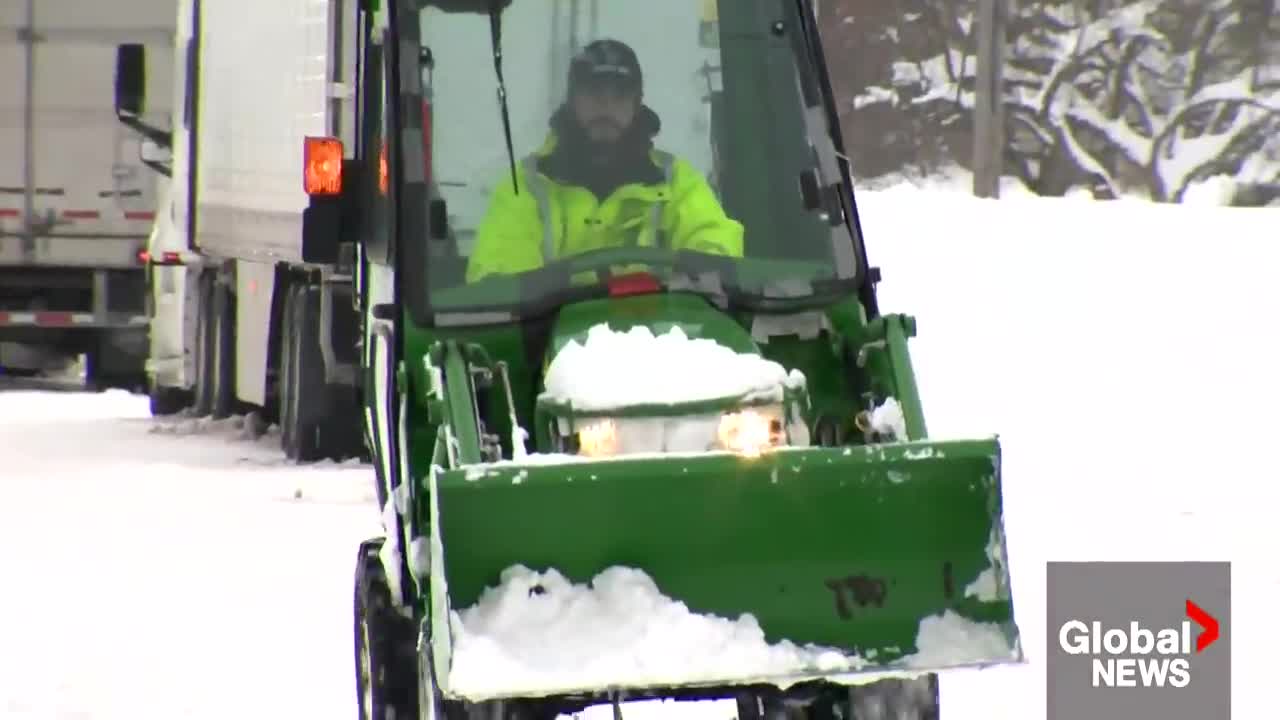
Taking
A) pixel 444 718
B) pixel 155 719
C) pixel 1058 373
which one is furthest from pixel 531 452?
pixel 1058 373

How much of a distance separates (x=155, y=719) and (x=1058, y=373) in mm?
12118

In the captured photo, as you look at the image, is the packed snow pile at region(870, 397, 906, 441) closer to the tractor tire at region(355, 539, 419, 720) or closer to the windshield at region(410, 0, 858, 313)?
the windshield at region(410, 0, 858, 313)

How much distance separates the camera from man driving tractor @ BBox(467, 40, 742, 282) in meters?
7.41

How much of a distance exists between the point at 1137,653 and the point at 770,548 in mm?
2589

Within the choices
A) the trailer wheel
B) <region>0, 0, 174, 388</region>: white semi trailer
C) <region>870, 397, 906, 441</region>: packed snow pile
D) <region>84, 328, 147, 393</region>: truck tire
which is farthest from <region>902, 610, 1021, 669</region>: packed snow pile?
<region>84, 328, 147, 393</region>: truck tire

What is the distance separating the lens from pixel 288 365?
17078 millimetres

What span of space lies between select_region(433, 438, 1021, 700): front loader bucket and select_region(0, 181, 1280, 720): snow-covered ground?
1818 millimetres

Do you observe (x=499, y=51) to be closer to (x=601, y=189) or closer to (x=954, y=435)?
(x=601, y=189)

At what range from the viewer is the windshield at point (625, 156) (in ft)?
24.1

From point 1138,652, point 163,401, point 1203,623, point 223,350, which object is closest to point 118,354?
point 163,401

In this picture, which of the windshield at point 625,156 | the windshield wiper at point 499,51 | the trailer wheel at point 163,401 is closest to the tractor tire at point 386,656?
the windshield at point 625,156

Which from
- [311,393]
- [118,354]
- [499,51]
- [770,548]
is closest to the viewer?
[770,548]

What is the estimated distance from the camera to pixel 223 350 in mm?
19125

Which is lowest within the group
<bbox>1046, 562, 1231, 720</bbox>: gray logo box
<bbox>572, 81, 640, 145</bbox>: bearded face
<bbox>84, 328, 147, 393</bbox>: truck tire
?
<bbox>1046, 562, 1231, 720</bbox>: gray logo box
